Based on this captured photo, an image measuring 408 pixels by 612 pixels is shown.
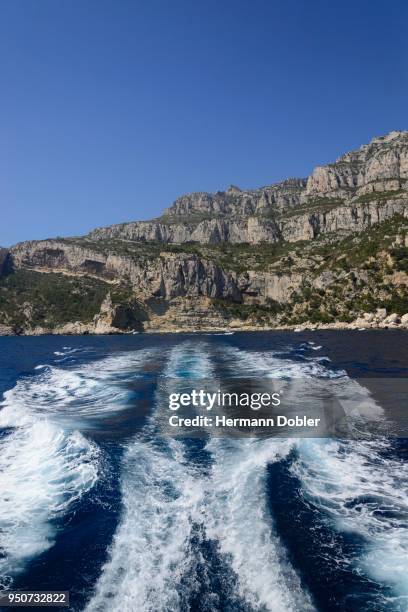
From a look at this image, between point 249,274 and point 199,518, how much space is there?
151 metres

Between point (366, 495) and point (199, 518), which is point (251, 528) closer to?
point (199, 518)

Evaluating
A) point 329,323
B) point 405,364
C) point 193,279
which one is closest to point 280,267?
point 193,279

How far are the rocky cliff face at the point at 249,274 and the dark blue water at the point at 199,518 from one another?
90136 millimetres

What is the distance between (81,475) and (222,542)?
5890 mm

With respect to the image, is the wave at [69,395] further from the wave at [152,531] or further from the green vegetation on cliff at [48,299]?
the green vegetation on cliff at [48,299]

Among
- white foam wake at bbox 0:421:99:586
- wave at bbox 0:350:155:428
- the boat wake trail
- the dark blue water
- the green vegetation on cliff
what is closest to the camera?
the dark blue water

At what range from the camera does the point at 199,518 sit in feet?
34.0

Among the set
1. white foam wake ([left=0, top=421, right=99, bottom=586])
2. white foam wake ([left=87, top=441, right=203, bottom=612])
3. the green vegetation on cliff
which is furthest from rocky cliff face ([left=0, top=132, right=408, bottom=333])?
white foam wake ([left=87, top=441, right=203, bottom=612])

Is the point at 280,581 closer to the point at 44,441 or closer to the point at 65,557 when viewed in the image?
the point at 65,557

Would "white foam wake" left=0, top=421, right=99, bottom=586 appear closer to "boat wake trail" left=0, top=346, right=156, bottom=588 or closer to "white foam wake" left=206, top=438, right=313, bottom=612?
"boat wake trail" left=0, top=346, right=156, bottom=588

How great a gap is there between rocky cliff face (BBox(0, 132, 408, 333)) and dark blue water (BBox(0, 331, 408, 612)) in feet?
296

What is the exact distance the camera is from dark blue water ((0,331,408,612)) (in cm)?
783

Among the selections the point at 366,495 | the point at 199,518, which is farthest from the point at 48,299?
the point at 366,495

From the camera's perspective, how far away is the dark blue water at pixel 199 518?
783 centimetres
